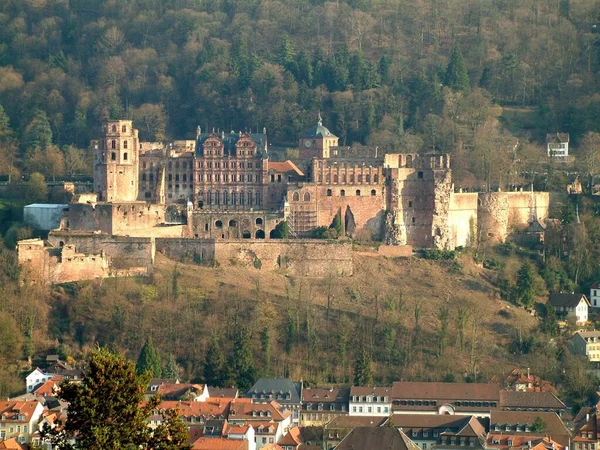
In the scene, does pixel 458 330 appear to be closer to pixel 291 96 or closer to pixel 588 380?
pixel 588 380

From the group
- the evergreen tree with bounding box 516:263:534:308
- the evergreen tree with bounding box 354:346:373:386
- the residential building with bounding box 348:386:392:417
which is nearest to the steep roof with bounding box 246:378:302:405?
the residential building with bounding box 348:386:392:417

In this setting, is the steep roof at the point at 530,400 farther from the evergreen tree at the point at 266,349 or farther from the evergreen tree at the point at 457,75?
the evergreen tree at the point at 457,75

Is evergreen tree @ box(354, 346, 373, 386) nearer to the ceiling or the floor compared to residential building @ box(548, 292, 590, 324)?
nearer to the floor

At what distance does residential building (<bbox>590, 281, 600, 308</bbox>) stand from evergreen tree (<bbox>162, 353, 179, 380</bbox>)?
24.5 metres

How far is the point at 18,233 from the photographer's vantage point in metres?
82.5

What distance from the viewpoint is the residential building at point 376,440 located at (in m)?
62.4

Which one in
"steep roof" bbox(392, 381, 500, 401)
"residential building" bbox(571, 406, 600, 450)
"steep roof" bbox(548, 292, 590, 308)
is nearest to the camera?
"residential building" bbox(571, 406, 600, 450)

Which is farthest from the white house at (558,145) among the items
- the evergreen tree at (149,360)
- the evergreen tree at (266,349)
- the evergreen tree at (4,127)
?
the evergreen tree at (149,360)

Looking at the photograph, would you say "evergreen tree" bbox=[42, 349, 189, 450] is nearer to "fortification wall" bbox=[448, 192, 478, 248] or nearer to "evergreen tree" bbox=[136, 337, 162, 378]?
"evergreen tree" bbox=[136, 337, 162, 378]

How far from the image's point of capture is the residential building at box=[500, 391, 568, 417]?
233 feet

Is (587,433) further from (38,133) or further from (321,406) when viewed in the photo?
(38,133)

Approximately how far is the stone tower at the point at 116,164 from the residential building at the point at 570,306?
2337cm

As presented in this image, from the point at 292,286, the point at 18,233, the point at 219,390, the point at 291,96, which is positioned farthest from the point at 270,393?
the point at 291,96

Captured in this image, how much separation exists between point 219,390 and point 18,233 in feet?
53.4
